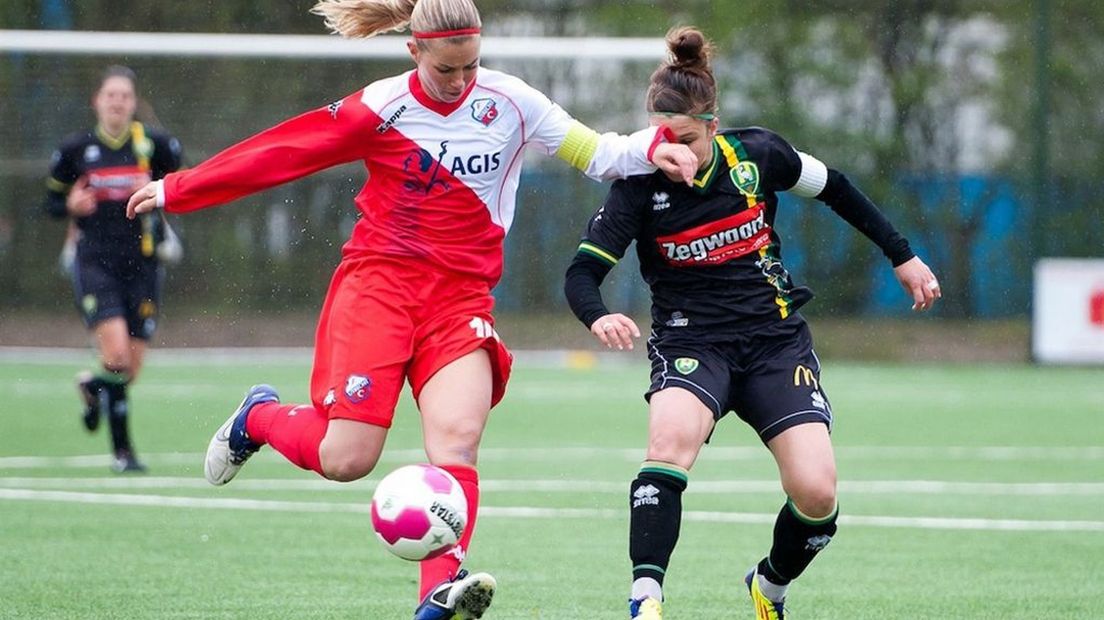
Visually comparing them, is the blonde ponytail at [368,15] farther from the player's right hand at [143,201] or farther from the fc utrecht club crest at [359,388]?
the fc utrecht club crest at [359,388]

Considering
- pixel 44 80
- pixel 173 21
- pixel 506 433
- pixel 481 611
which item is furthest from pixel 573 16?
pixel 481 611

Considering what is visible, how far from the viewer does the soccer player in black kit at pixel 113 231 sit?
9820 mm

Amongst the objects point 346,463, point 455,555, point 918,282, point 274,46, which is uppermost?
point 274,46

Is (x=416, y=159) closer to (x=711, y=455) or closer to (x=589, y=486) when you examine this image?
(x=589, y=486)

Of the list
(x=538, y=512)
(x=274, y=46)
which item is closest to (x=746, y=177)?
(x=538, y=512)

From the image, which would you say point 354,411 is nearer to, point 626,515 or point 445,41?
point 445,41

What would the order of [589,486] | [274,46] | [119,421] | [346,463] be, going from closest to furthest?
[346,463], [589,486], [119,421], [274,46]

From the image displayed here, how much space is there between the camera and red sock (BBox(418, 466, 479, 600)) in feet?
16.0

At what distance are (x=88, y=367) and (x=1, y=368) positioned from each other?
788 millimetres

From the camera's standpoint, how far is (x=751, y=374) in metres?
5.28

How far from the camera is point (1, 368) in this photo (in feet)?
53.3

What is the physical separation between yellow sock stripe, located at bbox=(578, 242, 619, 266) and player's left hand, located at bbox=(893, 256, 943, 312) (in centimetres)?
94

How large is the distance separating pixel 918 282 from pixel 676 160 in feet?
3.17

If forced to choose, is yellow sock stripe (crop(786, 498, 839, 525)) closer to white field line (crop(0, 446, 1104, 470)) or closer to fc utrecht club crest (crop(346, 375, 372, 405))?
fc utrecht club crest (crop(346, 375, 372, 405))
